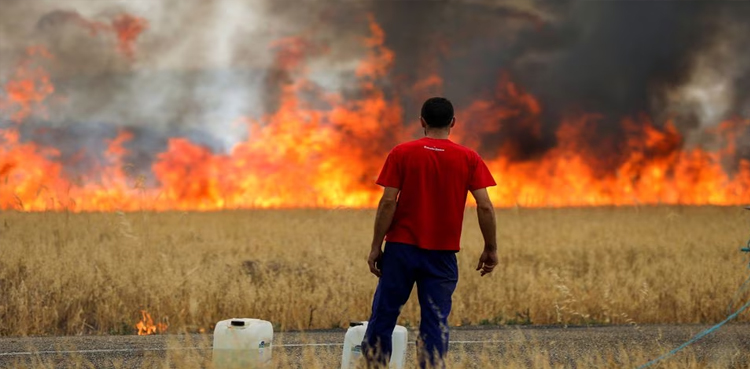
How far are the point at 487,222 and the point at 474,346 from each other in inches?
170

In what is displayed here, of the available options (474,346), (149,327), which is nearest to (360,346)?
(474,346)

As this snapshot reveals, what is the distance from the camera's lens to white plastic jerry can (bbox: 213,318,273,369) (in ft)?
25.1

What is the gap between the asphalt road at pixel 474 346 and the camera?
9.77 meters

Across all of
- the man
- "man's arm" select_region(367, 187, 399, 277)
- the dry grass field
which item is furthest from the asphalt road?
"man's arm" select_region(367, 187, 399, 277)

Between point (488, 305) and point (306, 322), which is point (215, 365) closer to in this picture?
point (306, 322)

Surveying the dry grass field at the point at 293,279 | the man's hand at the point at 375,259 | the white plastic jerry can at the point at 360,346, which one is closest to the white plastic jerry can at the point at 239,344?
the white plastic jerry can at the point at 360,346

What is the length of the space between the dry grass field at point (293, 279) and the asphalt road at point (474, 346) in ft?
2.81

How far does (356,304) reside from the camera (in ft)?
45.9

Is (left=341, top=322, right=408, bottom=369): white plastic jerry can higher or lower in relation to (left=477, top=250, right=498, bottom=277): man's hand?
lower

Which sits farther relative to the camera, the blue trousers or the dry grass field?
the dry grass field

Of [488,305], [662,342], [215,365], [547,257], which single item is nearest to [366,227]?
[547,257]

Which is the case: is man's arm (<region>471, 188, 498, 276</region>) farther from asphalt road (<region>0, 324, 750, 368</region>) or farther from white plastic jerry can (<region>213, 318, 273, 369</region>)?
asphalt road (<region>0, 324, 750, 368</region>)

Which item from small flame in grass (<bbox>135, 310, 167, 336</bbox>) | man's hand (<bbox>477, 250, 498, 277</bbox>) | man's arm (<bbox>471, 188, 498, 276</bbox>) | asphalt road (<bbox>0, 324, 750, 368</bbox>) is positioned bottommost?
asphalt road (<bbox>0, 324, 750, 368</bbox>)

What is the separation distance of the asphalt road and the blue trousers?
2.08 metres
